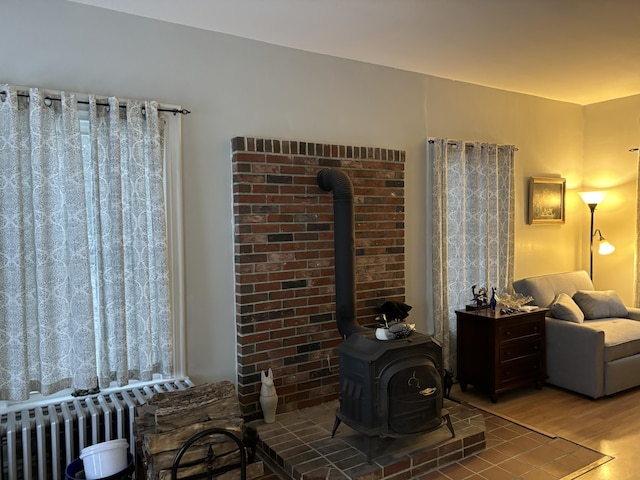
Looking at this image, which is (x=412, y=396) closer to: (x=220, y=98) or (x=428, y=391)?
(x=428, y=391)

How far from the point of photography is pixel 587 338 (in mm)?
3631

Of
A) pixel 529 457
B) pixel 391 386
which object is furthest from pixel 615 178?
pixel 391 386

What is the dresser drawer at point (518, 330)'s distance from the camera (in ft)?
11.9

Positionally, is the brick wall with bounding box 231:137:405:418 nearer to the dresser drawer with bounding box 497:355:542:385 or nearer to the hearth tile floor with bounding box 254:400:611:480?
the hearth tile floor with bounding box 254:400:611:480

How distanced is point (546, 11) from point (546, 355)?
2608 mm

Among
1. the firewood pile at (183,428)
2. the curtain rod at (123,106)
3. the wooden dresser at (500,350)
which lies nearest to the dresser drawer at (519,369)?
the wooden dresser at (500,350)

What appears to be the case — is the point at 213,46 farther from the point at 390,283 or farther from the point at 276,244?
the point at 390,283

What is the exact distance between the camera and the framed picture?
462 centimetres

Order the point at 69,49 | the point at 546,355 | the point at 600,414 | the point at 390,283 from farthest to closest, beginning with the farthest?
the point at 546,355 → the point at 390,283 → the point at 600,414 → the point at 69,49

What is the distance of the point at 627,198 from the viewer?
15.6 ft

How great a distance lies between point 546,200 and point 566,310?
1.31m

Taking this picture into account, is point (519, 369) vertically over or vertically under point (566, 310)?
under

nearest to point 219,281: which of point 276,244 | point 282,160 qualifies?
point 276,244

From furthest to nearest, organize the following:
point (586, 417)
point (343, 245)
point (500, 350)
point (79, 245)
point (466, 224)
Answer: point (466, 224), point (500, 350), point (586, 417), point (343, 245), point (79, 245)
